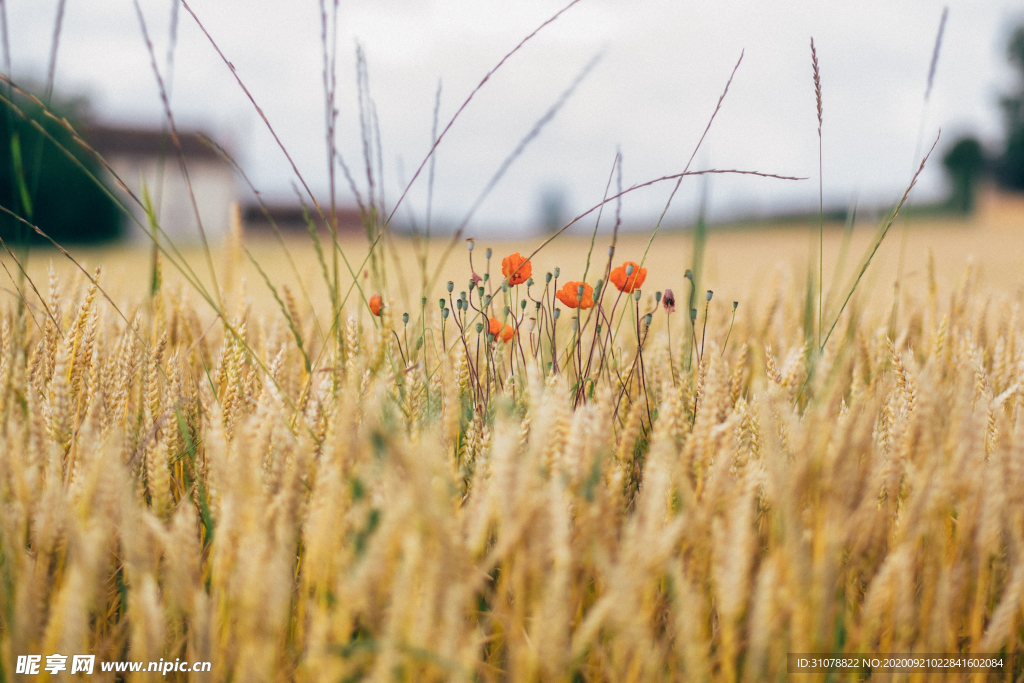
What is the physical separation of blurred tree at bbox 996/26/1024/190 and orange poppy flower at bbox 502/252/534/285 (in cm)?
3570

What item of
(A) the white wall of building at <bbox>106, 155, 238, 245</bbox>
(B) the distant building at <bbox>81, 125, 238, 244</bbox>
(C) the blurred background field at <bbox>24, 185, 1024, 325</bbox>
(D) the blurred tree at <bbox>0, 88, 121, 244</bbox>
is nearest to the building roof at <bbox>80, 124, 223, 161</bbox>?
(B) the distant building at <bbox>81, 125, 238, 244</bbox>

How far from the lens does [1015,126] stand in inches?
1212

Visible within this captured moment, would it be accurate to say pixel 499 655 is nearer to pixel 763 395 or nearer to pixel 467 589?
pixel 467 589

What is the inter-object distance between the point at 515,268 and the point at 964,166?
30675 millimetres

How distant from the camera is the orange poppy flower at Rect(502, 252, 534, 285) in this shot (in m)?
1.09

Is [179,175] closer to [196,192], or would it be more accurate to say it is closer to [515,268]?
[196,192]

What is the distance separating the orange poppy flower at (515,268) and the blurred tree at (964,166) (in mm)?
26545

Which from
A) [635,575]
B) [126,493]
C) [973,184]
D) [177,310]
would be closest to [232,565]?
[126,493]

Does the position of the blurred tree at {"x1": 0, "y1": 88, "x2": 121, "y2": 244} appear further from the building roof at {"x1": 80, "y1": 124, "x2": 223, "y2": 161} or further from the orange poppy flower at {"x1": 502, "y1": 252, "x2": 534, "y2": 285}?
the orange poppy flower at {"x1": 502, "y1": 252, "x2": 534, "y2": 285}

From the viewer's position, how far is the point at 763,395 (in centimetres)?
81

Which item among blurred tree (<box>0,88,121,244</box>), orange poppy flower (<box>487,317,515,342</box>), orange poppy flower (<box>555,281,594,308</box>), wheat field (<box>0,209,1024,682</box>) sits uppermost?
blurred tree (<box>0,88,121,244</box>)

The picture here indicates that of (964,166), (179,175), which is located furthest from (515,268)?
(964,166)

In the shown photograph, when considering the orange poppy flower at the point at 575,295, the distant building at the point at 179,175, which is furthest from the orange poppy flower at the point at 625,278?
the distant building at the point at 179,175

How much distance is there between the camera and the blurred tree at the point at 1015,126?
2881 cm
